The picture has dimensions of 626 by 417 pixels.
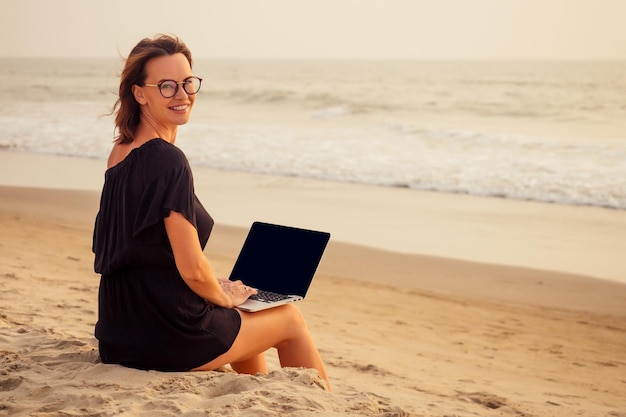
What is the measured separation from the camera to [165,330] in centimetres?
306

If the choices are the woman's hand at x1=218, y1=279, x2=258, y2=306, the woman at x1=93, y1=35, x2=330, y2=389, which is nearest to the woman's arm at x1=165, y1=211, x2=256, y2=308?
the woman at x1=93, y1=35, x2=330, y2=389

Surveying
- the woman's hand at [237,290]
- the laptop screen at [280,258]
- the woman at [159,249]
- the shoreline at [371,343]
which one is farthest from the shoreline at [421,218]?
the woman at [159,249]

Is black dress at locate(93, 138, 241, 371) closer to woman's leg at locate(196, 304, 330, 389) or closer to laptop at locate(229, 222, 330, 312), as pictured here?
woman's leg at locate(196, 304, 330, 389)

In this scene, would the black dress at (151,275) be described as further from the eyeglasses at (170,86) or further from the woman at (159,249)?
the eyeglasses at (170,86)

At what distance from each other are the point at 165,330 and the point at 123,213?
19.3 inches

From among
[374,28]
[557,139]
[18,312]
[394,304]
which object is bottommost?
[18,312]

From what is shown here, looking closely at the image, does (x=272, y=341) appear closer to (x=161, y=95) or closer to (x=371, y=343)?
(x=161, y=95)

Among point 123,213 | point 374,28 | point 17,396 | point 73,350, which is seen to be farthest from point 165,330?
point 374,28

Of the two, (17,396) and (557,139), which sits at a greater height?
(557,139)

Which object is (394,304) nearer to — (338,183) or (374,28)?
(338,183)

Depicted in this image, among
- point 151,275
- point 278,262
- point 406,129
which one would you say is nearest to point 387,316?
point 278,262

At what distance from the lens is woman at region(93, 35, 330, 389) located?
9.55 feet

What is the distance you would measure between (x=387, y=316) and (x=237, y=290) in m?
3.51

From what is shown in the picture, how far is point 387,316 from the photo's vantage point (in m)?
6.59
